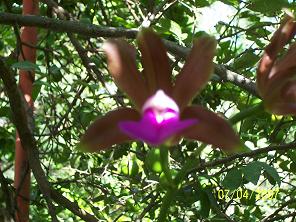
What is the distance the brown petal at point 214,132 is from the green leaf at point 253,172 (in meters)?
0.50

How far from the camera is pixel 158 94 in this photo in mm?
580

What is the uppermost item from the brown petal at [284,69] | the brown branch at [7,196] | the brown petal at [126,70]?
the brown branch at [7,196]

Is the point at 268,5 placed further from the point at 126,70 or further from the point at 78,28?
the point at 126,70

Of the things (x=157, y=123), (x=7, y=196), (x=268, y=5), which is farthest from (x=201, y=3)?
(x=157, y=123)

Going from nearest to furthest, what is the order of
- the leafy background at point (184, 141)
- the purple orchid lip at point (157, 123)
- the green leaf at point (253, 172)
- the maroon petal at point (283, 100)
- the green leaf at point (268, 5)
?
the purple orchid lip at point (157, 123), the maroon petal at point (283, 100), the green leaf at point (253, 172), the green leaf at point (268, 5), the leafy background at point (184, 141)

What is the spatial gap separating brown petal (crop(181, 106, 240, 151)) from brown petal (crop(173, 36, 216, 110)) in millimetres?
27

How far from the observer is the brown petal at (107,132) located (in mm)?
586

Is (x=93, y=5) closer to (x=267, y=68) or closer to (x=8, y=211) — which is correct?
(x=8, y=211)

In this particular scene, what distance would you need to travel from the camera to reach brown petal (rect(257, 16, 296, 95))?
2.06 feet

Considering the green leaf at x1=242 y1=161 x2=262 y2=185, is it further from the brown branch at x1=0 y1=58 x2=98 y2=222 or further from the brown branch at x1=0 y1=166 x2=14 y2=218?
the brown branch at x1=0 y1=166 x2=14 y2=218

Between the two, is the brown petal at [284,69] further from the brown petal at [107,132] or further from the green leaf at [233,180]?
the green leaf at [233,180]

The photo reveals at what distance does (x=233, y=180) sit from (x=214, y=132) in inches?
22.9

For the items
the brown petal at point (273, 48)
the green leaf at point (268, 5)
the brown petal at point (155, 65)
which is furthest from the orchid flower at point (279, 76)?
the green leaf at point (268, 5)
